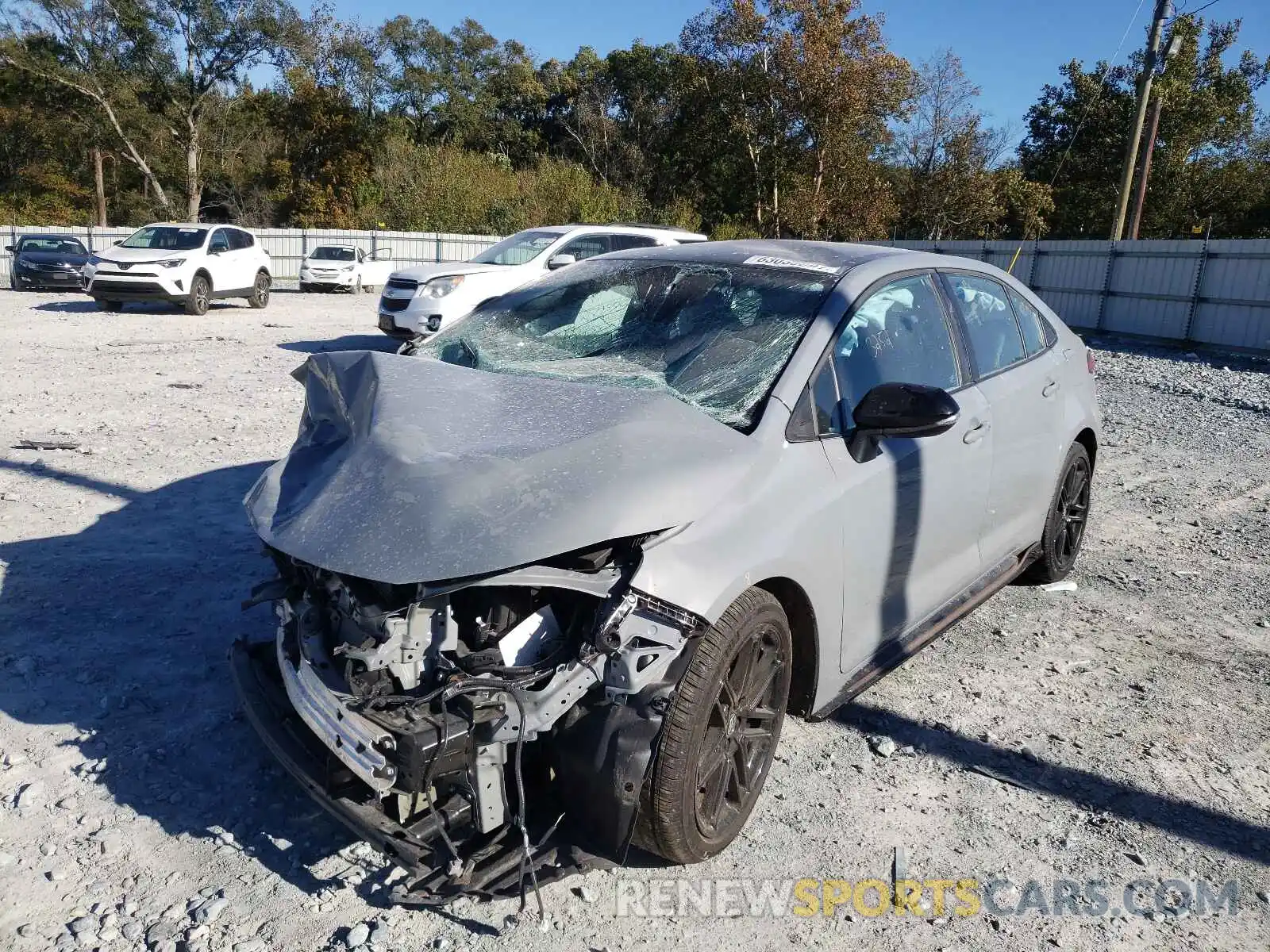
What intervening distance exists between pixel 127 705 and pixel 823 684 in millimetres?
2470

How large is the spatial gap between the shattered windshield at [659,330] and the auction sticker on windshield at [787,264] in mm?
31

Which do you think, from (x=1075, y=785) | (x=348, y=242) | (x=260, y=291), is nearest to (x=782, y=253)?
(x=1075, y=785)

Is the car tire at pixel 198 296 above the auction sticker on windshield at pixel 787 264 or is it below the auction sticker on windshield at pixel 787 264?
below

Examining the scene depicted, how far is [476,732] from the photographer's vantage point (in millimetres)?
2338

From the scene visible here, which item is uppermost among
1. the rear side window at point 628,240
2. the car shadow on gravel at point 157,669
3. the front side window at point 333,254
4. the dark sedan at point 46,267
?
the rear side window at point 628,240

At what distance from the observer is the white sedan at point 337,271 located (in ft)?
81.0

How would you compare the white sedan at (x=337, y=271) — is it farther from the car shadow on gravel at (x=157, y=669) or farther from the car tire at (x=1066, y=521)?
the car tire at (x=1066, y=521)

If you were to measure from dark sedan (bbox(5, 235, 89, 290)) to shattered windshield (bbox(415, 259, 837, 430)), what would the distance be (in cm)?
2021

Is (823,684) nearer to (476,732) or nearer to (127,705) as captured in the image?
(476,732)

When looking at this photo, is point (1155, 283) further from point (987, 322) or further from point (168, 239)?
point (168, 239)

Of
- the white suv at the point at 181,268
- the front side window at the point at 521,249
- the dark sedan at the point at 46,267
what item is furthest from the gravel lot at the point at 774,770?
the dark sedan at the point at 46,267

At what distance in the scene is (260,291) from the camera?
1958 centimetres

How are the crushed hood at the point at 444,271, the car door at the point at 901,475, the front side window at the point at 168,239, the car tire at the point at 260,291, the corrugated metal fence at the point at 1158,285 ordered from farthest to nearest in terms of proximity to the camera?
the car tire at the point at 260,291 < the front side window at the point at 168,239 < the corrugated metal fence at the point at 1158,285 < the crushed hood at the point at 444,271 < the car door at the point at 901,475

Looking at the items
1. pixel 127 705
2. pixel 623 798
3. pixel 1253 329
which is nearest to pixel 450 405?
pixel 623 798
